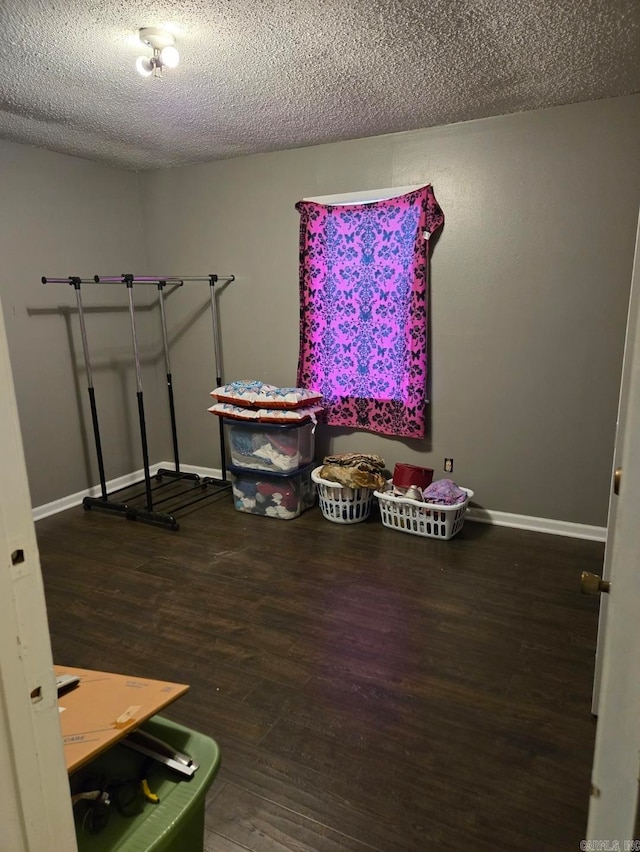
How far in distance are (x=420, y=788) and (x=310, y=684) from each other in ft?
1.85

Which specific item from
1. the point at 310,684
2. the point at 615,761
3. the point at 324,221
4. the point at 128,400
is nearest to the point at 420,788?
the point at 310,684

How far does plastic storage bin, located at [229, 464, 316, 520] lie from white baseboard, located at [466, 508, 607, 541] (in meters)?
1.10

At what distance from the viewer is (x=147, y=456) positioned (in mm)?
3814

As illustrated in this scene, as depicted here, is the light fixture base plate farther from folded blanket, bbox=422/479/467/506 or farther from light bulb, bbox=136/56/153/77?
folded blanket, bbox=422/479/467/506

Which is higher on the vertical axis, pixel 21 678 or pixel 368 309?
pixel 368 309

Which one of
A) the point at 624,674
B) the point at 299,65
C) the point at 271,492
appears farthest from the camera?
the point at 271,492

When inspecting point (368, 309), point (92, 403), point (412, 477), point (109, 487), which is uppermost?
point (368, 309)

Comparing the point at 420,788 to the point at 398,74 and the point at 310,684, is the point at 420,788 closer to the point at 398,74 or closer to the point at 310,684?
the point at 310,684

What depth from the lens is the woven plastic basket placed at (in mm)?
3465

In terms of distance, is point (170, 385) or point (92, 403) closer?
point (92, 403)

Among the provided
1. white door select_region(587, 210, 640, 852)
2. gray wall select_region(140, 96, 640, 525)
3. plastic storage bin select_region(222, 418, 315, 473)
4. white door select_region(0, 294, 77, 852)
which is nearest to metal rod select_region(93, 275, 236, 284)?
gray wall select_region(140, 96, 640, 525)

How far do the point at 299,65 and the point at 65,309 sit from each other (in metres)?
2.30

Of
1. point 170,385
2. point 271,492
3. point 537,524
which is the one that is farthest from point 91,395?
point 537,524

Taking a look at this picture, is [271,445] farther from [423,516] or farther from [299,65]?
[299,65]
